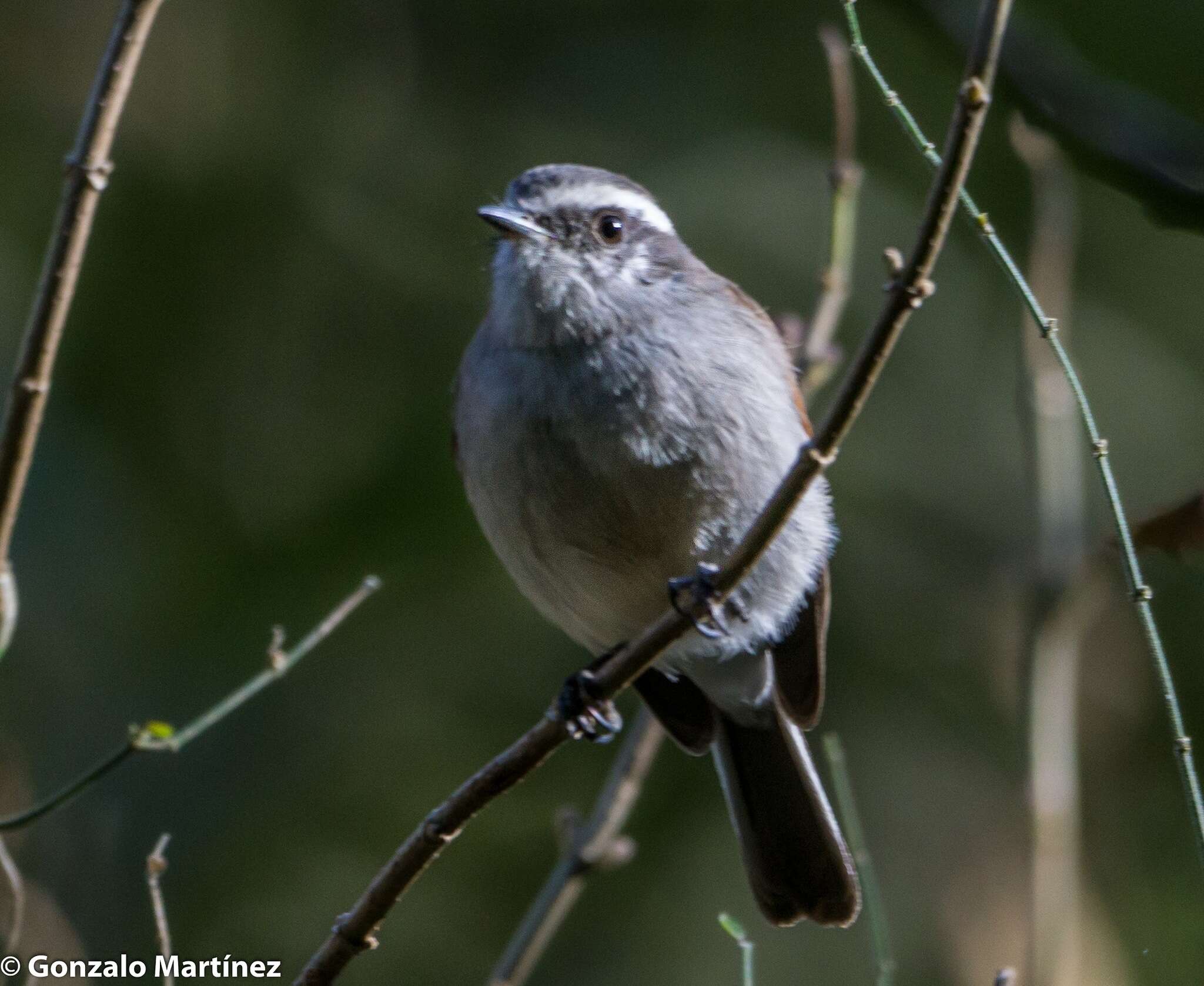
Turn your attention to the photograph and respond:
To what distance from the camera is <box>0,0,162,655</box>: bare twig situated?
11.0 ft

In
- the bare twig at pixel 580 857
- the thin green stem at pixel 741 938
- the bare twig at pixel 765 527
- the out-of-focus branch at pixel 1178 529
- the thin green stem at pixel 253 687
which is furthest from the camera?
the bare twig at pixel 580 857

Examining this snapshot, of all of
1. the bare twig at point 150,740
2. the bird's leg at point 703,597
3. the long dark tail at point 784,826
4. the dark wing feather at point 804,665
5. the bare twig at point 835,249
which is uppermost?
the bare twig at point 835,249

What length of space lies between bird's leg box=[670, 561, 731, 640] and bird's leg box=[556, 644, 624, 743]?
380mm

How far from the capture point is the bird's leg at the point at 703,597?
373 cm

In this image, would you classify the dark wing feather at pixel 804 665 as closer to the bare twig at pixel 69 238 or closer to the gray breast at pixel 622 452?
the gray breast at pixel 622 452

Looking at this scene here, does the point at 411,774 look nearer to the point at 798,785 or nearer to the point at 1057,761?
the point at 798,785

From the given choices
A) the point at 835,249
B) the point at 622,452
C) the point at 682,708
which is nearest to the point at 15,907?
the point at 622,452

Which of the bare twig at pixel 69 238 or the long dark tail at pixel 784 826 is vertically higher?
the bare twig at pixel 69 238

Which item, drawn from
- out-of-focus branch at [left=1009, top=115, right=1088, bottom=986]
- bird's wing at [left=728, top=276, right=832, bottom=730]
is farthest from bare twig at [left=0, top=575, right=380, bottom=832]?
out-of-focus branch at [left=1009, top=115, right=1088, bottom=986]

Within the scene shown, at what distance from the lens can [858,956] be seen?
882 cm

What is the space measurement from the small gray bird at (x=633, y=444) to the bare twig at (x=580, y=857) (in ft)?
0.59

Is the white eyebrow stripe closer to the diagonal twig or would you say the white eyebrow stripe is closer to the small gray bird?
the small gray bird

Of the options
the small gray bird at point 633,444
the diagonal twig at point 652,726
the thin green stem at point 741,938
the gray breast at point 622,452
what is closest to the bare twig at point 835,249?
the diagonal twig at point 652,726

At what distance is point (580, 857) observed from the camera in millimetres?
4629
